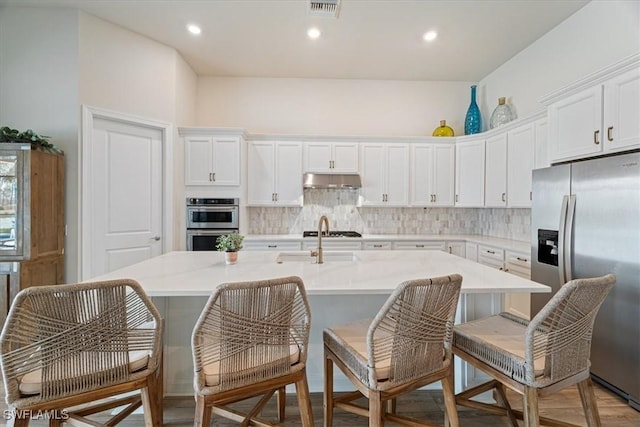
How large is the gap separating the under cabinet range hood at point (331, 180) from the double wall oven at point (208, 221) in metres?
0.99

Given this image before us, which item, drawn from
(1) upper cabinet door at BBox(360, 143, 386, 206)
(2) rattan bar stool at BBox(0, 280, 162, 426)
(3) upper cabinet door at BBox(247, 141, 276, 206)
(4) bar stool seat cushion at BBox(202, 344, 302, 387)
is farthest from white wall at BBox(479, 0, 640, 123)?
(2) rattan bar stool at BBox(0, 280, 162, 426)

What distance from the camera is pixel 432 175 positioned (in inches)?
177

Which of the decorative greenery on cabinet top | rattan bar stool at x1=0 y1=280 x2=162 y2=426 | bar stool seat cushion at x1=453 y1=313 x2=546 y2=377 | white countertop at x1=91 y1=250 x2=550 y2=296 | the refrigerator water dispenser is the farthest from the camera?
the decorative greenery on cabinet top

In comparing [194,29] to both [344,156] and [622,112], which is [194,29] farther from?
[622,112]

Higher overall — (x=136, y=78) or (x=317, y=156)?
(x=136, y=78)

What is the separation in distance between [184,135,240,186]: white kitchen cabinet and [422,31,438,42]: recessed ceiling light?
2.48 meters

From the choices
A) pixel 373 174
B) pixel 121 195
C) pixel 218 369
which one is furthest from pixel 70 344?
pixel 373 174

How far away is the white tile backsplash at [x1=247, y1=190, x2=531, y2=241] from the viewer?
4.69 m

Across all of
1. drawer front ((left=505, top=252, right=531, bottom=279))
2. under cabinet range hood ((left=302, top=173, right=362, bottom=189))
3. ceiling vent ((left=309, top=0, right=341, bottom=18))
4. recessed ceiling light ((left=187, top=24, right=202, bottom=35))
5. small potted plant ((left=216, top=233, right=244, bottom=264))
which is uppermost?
recessed ceiling light ((left=187, top=24, right=202, bottom=35))

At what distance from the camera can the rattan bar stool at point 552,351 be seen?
4.18 feet

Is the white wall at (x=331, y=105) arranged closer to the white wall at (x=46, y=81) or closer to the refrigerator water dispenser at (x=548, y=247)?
the white wall at (x=46, y=81)

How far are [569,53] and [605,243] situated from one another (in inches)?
84.7

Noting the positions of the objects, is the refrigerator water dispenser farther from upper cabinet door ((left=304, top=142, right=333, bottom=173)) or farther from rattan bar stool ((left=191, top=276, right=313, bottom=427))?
upper cabinet door ((left=304, top=142, right=333, bottom=173))

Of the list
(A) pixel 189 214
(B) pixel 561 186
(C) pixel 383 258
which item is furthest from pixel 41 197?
(B) pixel 561 186
